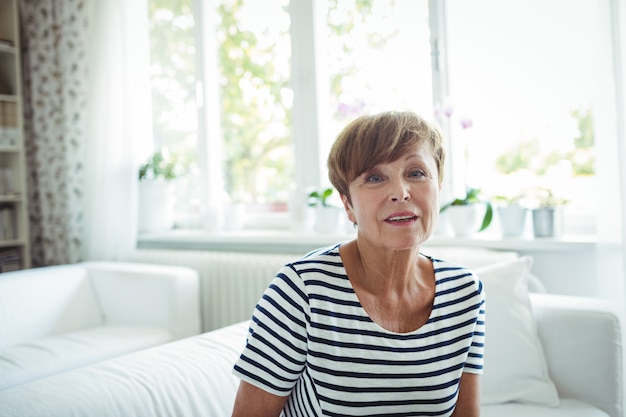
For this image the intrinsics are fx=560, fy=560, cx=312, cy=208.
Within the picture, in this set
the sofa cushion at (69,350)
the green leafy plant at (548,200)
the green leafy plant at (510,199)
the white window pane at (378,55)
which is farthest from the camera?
the white window pane at (378,55)

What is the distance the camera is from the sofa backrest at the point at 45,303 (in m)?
2.32

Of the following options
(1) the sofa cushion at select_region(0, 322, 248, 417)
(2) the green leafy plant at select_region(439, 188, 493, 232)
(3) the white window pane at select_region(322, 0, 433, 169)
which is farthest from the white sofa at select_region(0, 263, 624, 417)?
(3) the white window pane at select_region(322, 0, 433, 169)

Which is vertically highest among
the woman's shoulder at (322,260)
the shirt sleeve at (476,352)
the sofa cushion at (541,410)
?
the woman's shoulder at (322,260)

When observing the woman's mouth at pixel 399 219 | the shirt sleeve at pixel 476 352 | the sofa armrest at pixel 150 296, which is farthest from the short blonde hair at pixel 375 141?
the sofa armrest at pixel 150 296

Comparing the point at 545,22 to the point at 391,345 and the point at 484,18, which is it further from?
the point at 391,345

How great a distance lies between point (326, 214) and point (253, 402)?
1605 mm

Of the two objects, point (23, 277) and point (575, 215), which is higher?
point (575, 215)

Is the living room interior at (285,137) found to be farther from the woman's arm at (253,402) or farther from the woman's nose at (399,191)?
the woman's nose at (399,191)

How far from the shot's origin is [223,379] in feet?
4.41

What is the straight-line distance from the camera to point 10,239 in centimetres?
339

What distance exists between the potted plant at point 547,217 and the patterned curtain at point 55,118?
8.06 ft

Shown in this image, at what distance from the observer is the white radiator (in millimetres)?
2510

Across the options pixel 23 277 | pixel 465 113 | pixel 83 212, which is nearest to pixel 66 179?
pixel 83 212

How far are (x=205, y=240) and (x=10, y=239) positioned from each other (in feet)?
4.39
